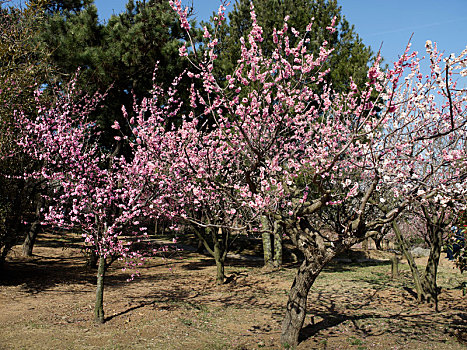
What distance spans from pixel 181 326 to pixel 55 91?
9554 millimetres

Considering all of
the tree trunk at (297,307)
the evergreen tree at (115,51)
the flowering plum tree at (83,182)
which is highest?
the evergreen tree at (115,51)

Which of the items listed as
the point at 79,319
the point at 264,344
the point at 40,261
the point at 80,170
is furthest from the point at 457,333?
the point at 40,261

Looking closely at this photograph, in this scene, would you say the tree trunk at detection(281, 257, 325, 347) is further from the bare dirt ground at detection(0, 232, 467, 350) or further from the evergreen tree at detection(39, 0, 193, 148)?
the evergreen tree at detection(39, 0, 193, 148)

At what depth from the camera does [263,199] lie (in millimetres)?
5109

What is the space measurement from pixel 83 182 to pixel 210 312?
438 centimetres

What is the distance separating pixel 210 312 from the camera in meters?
7.98

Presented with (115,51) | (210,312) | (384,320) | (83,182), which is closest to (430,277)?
(384,320)

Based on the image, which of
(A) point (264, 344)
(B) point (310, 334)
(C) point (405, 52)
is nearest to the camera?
(C) point (405, 52)

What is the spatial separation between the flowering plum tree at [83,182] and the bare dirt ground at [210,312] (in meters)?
1.11

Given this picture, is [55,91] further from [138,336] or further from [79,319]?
[138,336]

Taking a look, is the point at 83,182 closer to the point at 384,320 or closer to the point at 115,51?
the point at 115,51

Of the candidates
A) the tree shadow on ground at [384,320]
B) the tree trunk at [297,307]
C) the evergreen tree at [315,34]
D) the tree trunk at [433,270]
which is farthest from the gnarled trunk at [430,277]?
the evergreen tree at [315,34]

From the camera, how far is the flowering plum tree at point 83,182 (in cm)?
728

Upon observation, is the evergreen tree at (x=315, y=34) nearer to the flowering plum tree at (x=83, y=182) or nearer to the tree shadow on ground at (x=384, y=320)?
the flowering plum tree at (x=83, y=182)
